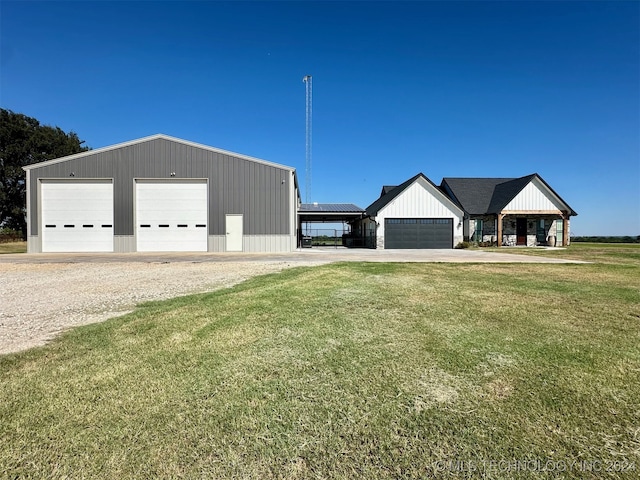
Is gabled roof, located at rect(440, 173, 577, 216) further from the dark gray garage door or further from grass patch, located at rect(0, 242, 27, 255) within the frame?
grass patch, located at rect(0, 242, 27, 255)

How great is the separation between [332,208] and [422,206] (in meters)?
8.34

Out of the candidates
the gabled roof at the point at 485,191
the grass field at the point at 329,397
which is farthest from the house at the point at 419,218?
the grass field at the point at 329,397

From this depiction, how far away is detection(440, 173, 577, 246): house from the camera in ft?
89.4

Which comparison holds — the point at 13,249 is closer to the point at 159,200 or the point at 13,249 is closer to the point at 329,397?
the point at 159,200

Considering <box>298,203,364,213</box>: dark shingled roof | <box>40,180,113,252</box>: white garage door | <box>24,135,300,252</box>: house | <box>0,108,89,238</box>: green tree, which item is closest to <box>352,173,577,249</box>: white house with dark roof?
Answer: <box>298,203,364,213</box>: dark shingled roof

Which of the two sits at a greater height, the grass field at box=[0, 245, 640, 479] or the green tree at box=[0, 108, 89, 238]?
the green tree at box=[0, 108, 89, 238]

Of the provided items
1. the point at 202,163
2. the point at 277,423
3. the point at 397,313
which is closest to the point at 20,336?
the point at 277,423

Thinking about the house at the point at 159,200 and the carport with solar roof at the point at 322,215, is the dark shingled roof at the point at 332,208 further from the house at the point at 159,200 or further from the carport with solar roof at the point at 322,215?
the house at the point at 159,200

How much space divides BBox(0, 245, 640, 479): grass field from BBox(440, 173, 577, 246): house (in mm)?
25465

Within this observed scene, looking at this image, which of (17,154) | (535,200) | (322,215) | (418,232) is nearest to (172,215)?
(322,215)

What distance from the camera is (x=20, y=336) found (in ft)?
13.3

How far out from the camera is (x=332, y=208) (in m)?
29.8

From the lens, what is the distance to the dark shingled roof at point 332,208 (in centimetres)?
2788

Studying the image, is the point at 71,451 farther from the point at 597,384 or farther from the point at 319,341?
the point at 597,384
